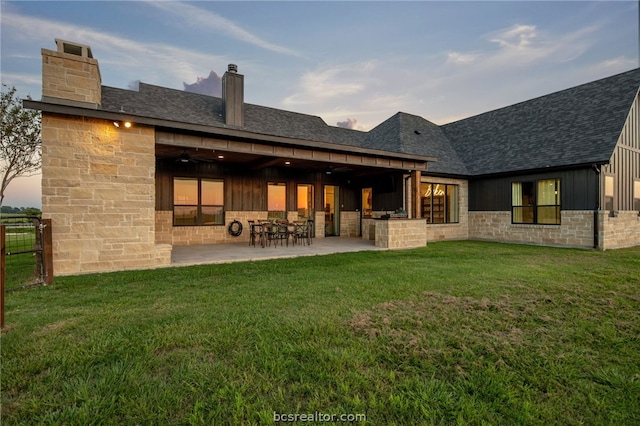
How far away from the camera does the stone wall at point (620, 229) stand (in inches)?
349

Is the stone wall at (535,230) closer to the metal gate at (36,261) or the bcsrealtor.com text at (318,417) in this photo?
the bcsrealtor.com text at (318,417)

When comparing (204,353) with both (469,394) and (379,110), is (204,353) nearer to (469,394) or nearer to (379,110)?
(469,394)

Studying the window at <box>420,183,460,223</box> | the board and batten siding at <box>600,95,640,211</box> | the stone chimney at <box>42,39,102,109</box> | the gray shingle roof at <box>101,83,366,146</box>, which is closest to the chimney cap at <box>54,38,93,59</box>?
the stone chimney at <box>42,39,102,109</box>

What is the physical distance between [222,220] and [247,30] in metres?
7.03

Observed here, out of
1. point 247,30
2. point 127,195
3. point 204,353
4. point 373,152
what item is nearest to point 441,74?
point 373,152

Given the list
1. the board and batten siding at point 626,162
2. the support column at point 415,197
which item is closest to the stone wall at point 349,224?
the support column at point 415,197

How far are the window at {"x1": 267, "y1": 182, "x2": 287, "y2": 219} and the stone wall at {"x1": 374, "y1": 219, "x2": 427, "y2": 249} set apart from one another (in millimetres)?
4090

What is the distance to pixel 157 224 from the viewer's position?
29.6ft

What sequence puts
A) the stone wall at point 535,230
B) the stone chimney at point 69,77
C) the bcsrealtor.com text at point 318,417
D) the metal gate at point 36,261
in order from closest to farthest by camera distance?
the bcsrealtor.com text at point 318,417, the metal gate at point 36,261, the stone chimney at point 69,77, the stone wall at point 535,230

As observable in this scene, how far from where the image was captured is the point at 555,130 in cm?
1101

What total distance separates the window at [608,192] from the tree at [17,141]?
21.5 m

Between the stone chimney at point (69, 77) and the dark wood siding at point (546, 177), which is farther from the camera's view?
the dark wood siding at point (546, 177)

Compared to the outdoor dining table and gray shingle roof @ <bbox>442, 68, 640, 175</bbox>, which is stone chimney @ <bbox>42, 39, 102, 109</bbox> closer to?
the outdoor dining table

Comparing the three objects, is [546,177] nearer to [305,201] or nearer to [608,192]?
[608,192]
